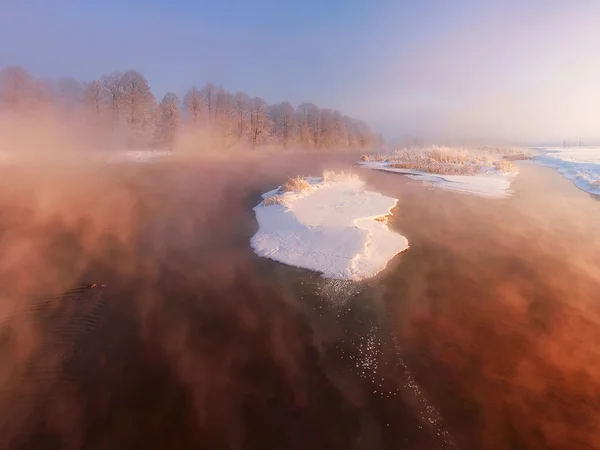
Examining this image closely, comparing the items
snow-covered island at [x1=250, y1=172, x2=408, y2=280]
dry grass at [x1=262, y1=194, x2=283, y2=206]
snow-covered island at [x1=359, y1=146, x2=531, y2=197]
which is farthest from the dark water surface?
snow-covered island at [x1=359, y1=146, x2=531, y2=197]

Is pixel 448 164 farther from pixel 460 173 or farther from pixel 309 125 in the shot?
pixel 309 125

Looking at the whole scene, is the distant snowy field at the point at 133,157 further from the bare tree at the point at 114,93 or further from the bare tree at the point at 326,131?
the bare tree at the point at 326,131

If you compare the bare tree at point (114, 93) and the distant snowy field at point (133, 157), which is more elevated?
the bare tree at point (114, 93)

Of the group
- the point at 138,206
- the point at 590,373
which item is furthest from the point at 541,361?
the point at 138,206

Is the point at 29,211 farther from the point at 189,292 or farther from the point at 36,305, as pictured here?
the point at 189,292

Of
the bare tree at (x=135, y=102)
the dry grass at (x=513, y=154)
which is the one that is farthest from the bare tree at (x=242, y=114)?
the dry grass at (x=513, y=154)

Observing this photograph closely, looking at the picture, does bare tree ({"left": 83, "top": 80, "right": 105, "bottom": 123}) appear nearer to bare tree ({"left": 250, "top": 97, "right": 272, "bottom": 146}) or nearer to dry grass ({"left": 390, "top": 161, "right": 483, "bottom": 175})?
bare tree ({"left": 250, "top": 97, "right": 272, "bottom": 146})

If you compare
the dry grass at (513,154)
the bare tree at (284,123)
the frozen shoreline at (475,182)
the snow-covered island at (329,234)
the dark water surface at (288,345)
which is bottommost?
the dark water surface at (288,345)
